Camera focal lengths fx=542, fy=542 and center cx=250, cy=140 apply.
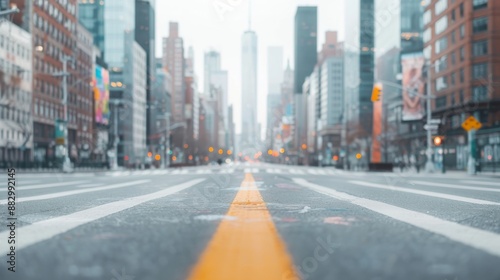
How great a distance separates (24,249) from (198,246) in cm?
127

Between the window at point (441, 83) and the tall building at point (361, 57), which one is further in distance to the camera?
the tall building at point (361, 57)

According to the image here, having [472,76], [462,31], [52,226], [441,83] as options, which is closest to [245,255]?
[52,226]

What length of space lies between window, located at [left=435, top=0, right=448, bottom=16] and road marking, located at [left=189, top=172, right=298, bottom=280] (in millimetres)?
66727

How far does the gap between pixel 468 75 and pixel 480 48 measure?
309 cm

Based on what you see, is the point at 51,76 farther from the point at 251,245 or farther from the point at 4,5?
the point at 251,245

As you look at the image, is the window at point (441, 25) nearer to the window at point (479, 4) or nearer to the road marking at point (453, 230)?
the window at point (479, 4)

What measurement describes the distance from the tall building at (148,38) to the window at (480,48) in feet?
322

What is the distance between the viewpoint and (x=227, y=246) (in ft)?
13.3

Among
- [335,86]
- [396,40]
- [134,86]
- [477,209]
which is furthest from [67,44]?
[335,86]

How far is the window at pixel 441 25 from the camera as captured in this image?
215ft

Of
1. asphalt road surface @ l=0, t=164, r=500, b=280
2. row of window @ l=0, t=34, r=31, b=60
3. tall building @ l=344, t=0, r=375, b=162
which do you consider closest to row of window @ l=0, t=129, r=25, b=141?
row of window @ l=0, t=34, r=31, b=60

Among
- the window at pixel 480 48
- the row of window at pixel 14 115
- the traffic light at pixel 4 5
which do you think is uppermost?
the traffic light at pixel 4 5

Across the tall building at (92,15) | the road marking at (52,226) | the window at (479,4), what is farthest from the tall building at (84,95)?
the road marking at (52,226)

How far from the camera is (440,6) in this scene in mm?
67375
